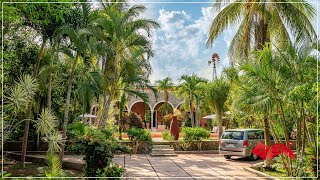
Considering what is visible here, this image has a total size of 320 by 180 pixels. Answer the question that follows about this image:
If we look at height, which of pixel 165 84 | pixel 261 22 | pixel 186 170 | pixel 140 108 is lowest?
pixel 186 170

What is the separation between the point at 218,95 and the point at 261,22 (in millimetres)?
8412

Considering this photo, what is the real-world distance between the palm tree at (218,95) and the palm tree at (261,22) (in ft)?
22.6

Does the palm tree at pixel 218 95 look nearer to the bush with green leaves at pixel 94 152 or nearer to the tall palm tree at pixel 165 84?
the tall palm tree at pixel 165 84

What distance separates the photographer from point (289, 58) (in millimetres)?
8219

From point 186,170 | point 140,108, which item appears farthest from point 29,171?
point 140,108

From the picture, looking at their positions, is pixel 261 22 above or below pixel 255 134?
above

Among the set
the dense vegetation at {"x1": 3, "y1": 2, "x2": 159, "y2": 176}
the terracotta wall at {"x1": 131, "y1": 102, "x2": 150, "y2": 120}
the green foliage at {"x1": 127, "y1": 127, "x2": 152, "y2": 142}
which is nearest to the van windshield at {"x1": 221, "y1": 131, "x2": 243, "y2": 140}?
the dense vegetation at {"x1": 3, "y1": 2, "x2": 159, "y2": 176}

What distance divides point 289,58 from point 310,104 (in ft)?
5.14

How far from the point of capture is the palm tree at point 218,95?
19.0 metres

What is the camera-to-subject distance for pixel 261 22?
11.2 metres

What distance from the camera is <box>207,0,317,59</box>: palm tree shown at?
10922 millimetres

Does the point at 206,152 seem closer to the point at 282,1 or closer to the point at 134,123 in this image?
the point at 134,123

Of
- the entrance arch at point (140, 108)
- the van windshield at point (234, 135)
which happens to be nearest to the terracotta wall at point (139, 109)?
the entrance arch at point (140, 108)

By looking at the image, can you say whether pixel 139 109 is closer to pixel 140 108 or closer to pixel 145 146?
pixel 140 108
